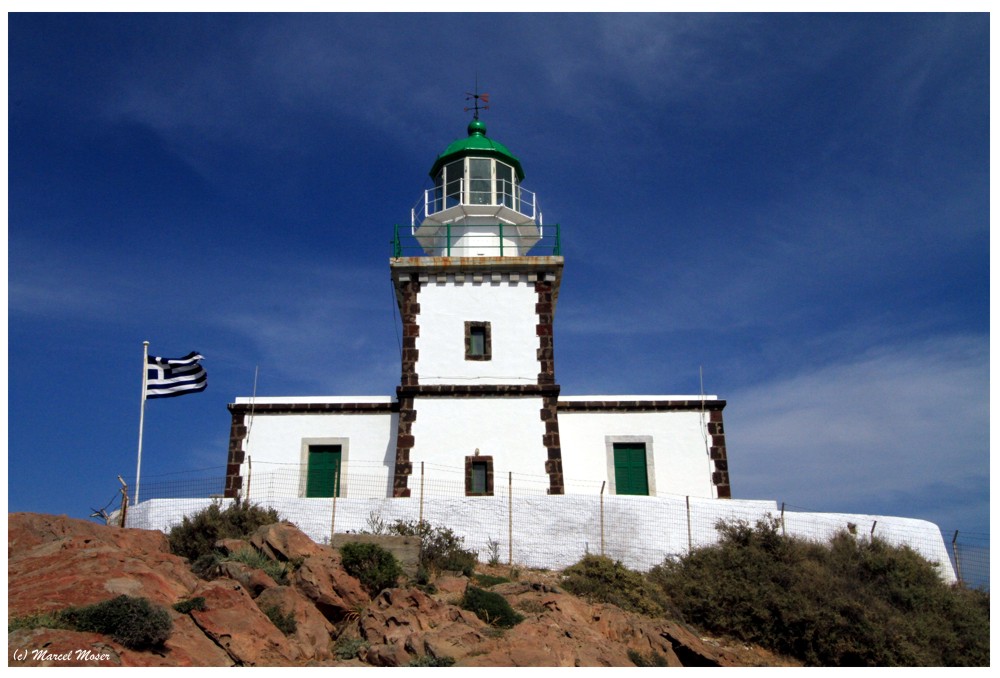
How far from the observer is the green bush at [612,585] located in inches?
573

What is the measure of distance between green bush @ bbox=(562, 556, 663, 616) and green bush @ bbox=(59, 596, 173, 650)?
748cm

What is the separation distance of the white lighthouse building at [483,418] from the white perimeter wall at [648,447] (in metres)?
0.03

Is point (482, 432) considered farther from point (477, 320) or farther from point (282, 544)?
point (282, 544)

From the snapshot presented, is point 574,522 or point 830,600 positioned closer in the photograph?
point 830,600

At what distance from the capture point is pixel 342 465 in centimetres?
2052

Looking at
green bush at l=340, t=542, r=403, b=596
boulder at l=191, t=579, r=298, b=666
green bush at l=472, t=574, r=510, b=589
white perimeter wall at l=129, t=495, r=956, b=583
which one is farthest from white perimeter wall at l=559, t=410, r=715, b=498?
boulder at l=191, t=579, r=298, b=666

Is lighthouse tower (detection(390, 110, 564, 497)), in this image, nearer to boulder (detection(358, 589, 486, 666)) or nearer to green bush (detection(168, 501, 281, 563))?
green bush (detection(168, 501, 281, 563))

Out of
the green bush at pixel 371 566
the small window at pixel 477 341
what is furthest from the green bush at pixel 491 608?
the small window at pixel 477 341

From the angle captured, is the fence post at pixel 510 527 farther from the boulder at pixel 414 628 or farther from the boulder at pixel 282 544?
the boulder at pixel 414 628

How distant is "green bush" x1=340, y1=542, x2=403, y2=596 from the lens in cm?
1372

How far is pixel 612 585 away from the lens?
50.0ft

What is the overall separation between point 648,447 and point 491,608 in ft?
29.7

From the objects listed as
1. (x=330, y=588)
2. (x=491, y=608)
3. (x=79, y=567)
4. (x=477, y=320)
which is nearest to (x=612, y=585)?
(x=491, y=608)
